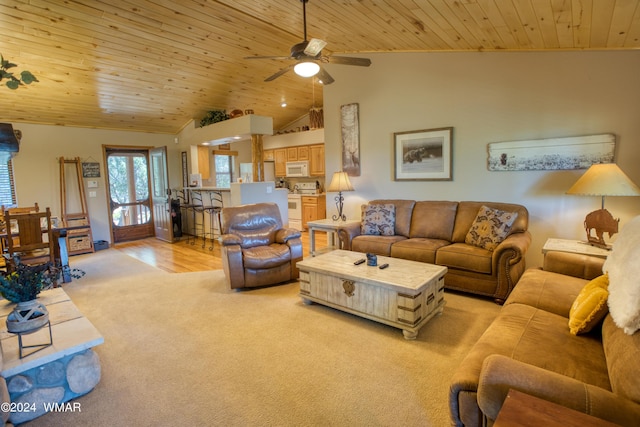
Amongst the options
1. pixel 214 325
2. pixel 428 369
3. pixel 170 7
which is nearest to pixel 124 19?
pixel 170 7

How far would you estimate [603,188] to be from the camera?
2.88 meters

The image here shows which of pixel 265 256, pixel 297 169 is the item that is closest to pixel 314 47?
pixel 265 256

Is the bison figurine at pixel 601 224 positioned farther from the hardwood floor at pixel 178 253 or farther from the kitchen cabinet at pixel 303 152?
the kitchen cabinet at pixel 303 152

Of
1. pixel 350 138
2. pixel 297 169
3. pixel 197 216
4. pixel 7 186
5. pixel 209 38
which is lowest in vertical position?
pixel 197 216

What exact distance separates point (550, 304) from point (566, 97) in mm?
2583

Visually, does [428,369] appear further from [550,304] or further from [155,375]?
[155,375]

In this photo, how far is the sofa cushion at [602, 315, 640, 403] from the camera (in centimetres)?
116

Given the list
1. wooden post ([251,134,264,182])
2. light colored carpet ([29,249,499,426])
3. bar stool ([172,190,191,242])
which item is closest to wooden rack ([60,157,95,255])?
bar stool ([172,190,191,242])

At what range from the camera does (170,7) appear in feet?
12.3

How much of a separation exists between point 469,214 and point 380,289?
1.91 metres

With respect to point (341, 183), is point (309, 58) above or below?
above

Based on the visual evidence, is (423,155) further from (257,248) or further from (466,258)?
(257,248)

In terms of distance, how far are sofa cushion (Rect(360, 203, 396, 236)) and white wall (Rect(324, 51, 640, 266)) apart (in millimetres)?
455

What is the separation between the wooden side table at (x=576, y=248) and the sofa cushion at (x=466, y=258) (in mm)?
509
